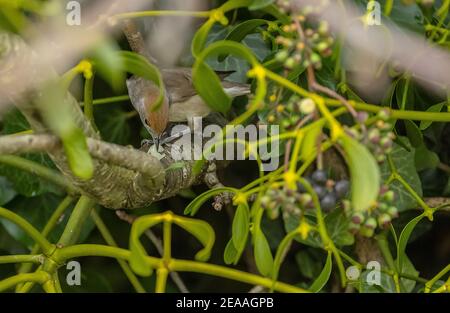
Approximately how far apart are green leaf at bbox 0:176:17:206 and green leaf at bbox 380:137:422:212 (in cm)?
83

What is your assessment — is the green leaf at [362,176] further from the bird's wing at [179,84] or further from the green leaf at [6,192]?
the green leaf at [6,192]

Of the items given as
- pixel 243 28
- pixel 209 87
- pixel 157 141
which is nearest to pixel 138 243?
pixel 209 87

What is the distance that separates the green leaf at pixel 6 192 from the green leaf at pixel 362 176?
3.84 feet

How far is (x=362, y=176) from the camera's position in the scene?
31.4 inches

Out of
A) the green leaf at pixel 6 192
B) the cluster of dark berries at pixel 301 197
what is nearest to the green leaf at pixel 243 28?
the cluster of dark berries at pixel 301 197

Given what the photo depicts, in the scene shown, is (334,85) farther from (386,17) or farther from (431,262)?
(431,262)

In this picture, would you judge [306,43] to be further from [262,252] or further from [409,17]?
[409,17]

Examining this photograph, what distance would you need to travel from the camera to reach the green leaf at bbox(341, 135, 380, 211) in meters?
0.78

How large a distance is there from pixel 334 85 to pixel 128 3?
358 mm

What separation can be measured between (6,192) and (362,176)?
3.99 ft

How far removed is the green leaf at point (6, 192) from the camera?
1.82m

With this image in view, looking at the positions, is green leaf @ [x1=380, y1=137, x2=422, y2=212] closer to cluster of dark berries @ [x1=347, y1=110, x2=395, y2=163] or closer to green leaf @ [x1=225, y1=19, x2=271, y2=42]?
green leaf @ [x1=225, y1=19, x2=271, y2=42]
